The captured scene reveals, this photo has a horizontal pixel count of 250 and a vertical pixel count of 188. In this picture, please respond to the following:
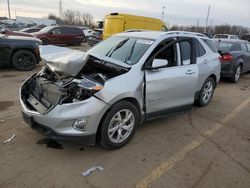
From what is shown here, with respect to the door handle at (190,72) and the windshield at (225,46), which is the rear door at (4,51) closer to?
the door handle at (190,72)

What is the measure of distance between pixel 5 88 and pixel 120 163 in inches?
191

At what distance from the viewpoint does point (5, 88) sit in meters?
6.80

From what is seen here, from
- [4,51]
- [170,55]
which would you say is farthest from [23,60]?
[170,55]

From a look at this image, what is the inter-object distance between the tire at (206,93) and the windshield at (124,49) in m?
2.21

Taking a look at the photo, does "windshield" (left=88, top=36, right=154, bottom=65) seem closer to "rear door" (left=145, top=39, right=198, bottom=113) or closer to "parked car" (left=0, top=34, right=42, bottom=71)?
"rear door" (left=145, top=39, right=198, bottom=113)

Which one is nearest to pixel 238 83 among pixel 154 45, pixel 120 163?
pixel 154 45

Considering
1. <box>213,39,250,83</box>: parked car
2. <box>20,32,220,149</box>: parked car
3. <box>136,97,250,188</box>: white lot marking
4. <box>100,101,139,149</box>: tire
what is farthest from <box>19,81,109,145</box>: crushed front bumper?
<box>213,39,250,83</box>: parked car

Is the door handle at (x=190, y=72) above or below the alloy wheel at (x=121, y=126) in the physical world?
above

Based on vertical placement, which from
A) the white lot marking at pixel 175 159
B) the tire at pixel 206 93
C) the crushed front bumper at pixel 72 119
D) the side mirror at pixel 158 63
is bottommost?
the white lot marking at pixel 175 159

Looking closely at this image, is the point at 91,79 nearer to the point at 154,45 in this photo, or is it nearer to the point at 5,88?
the point at 154,45

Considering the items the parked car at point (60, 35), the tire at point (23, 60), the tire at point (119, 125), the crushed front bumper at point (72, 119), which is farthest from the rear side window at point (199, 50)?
the parked car at point (60, 35)

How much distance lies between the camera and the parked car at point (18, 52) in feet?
28.1

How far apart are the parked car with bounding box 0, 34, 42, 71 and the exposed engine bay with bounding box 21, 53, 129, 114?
521 cm

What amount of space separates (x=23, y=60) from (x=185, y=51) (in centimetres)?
664
